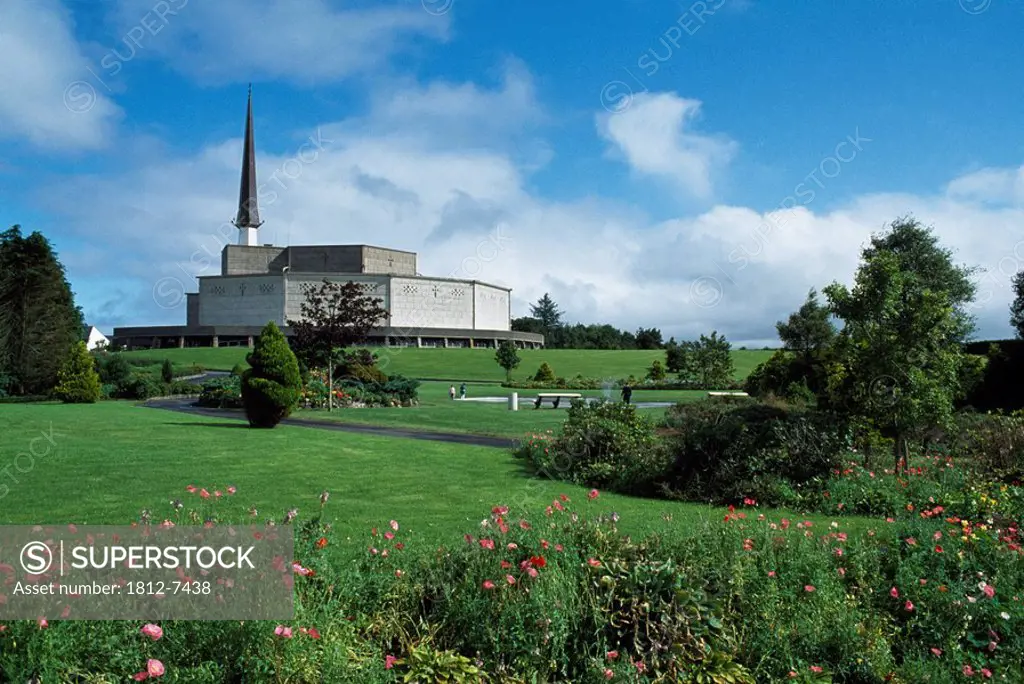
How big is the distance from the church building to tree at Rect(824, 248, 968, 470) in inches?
2614

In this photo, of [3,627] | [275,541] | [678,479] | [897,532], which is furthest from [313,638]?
[678,479]

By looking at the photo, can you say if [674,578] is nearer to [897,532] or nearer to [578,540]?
[578,540]

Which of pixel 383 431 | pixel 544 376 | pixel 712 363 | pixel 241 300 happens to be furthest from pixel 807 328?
pixel 241 300

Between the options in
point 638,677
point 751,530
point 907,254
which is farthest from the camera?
point 907,254

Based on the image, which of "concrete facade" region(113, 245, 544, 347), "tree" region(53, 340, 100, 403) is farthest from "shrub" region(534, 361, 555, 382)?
"concrete facade" region(113, 245, 544, 347)

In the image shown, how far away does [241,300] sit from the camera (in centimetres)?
8250

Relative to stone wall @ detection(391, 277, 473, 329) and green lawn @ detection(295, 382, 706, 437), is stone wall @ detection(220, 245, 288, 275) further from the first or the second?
green lawn @ detection(295, 382, 706, 437)

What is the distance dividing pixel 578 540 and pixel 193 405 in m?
27.2

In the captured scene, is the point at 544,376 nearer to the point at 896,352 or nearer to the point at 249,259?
the point at 896,352

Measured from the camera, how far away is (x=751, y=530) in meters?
6.16

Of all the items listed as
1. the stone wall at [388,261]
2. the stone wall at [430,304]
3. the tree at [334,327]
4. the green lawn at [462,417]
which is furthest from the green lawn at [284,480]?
the stone wall at [388,261]

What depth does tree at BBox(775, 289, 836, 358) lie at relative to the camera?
4331 centimetres

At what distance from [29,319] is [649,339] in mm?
67179

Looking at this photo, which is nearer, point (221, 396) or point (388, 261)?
point (221, 396)
